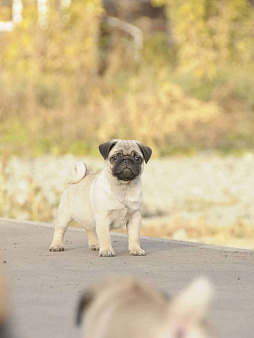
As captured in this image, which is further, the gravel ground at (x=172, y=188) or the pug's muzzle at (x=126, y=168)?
the gravel ground at (x=172, y=188)

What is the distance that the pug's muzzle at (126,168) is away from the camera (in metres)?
8.10

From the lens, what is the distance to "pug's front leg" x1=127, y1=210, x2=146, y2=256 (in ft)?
27.2

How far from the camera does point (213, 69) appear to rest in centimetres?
2603

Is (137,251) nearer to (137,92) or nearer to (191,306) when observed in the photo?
(191,306)

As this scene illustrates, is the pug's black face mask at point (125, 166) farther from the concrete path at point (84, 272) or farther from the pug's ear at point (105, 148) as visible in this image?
the concrete path at point (84, 272)

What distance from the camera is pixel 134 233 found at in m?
8.33

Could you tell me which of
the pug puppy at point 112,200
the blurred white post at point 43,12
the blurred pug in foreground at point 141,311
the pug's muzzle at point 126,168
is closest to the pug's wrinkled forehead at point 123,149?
the pug puppy at point 112,200

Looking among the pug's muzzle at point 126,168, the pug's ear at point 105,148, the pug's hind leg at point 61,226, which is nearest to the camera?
the pug's muzzle at point 126,168

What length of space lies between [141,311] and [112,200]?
14.6 feet

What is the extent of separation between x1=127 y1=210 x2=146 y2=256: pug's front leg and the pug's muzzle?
0.36 metres

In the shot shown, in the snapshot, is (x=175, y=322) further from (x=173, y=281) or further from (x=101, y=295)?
(x=173, y=281)

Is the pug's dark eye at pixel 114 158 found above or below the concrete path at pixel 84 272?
above

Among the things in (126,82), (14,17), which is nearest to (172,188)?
(126,82)

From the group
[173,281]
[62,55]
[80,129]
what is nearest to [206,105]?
[80,129]
